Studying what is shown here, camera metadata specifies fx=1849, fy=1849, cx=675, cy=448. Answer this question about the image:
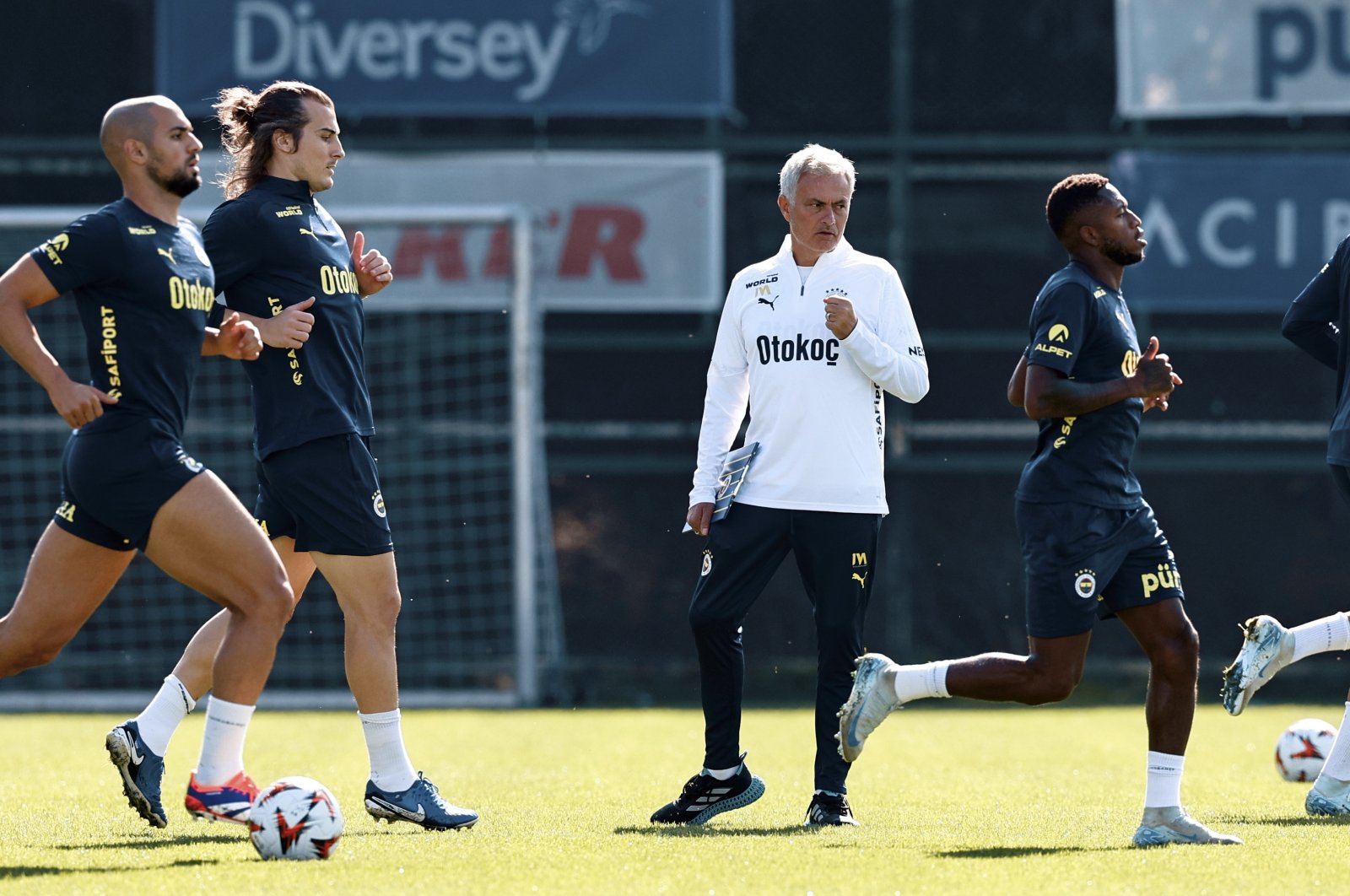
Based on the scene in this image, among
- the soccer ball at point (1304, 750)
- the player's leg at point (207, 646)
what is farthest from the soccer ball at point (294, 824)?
the soccer ball at point (1304, 750)

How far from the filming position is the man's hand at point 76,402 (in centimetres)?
501

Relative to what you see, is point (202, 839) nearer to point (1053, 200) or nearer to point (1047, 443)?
point (1047, 443)

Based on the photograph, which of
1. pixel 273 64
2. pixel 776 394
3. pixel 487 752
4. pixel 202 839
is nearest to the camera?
pixel 202 839

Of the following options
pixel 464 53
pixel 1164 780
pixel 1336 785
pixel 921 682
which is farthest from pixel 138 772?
pixel 464 53

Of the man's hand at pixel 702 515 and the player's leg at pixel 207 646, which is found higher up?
the man's hand at pixel 702 515

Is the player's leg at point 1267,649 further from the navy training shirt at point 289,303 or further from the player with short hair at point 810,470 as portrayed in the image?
the navy training shirt at point 289,303

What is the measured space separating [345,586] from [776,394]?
5.05 feet

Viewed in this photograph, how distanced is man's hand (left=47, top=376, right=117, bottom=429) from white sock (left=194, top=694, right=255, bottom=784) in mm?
957

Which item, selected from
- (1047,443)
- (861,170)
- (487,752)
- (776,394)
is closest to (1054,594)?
(1047,443)

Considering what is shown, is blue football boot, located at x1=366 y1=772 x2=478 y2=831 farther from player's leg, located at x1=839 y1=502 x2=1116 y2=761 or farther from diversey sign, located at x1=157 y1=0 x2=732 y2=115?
diversey sign, located at x1=157 y1=0 x2=732 y2=115

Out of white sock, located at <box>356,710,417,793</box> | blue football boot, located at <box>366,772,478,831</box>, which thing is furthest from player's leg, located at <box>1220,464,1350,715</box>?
white sock, located at <box>356,710,417,793</box>

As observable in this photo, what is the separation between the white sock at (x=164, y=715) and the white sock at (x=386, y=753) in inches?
23.1

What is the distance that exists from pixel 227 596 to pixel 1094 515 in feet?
8.34

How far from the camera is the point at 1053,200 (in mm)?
5730
